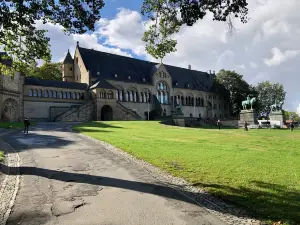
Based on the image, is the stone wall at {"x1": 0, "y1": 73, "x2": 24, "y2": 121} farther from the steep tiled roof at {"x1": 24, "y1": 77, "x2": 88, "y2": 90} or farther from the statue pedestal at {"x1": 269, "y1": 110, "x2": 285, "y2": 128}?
the statue pedestal at {"x1": 269, "y1": 110, "x2": 285, "y2": 128}

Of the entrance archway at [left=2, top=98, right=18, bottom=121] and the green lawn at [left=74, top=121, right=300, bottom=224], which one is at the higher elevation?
the entrance archway at [left=2, top=98, right=18, bottom=121]

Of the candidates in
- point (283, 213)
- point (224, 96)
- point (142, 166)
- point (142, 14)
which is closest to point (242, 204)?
point (283, 213)

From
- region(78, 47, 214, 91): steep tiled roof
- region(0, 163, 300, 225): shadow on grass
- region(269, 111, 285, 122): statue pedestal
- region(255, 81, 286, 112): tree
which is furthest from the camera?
region(255, 81, 286, 112): tree

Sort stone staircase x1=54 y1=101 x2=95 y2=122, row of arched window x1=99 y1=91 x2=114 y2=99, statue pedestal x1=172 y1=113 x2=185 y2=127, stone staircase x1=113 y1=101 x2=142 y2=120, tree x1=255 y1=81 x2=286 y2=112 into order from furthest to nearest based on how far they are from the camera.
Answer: tree x1=255 y1=81 x2=286 y2=112 < stone staircase x1=113 y1=101 x2=142 y2=120 < row of arched window x1=99 y1=91 x2=114 y2=99 < statue pedestal x1=172 y1=113 x2=185 y2=127 < stone staircase x1=54 y1=101 x2=95 y2=122

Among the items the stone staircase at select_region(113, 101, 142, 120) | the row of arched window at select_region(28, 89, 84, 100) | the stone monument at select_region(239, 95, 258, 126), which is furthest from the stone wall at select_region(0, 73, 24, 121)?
Result: the stone monument at select_region(239, 95, 258, 126)

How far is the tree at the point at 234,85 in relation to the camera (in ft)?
276

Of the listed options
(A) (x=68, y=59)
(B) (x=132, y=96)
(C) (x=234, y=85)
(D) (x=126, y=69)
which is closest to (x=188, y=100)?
(C) (x=234, y=85)

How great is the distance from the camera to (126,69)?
7112cm

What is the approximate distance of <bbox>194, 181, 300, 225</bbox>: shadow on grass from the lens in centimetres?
677

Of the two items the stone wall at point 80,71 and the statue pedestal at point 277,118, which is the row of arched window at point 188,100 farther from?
the statue pedestal at point 277,118

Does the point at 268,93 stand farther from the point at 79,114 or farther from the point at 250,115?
the point at 79,114

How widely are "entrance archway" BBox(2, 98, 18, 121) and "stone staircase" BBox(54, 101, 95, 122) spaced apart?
279 inches

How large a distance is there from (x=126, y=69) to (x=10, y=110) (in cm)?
3117

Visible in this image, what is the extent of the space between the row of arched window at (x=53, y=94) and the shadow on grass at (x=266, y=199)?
50.8 meters
